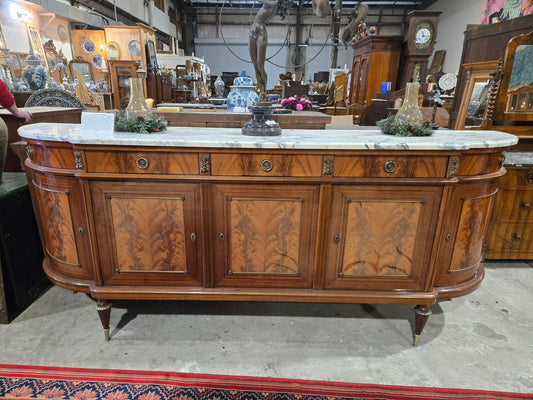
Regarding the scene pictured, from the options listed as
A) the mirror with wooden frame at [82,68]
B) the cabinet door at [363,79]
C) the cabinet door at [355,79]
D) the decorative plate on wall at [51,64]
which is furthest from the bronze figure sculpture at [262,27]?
the mirror with wooden frame at [82,68]

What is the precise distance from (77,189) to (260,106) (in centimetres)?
107

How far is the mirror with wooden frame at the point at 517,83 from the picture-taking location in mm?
2720

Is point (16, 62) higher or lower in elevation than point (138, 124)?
higher

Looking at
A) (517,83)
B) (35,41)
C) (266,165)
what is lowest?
(266,165)

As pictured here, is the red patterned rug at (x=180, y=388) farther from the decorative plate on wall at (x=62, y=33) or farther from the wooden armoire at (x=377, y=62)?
the decorative plate on wall at (x=62, y=33)

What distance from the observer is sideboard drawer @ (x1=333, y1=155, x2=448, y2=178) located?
63.3 inches

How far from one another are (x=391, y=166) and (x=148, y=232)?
1.32 meters

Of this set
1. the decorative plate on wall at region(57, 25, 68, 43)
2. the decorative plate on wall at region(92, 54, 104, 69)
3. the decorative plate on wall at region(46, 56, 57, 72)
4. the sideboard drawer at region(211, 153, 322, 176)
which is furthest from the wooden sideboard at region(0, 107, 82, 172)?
the decorative plate on wall at region(92, 54, 104, 69)

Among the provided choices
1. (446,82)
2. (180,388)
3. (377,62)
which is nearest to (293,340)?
(180,388)

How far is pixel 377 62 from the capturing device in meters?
7.07

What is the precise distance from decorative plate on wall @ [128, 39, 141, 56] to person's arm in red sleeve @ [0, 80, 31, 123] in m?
7.71

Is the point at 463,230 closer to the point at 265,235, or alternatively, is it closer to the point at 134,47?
the point at 265,235

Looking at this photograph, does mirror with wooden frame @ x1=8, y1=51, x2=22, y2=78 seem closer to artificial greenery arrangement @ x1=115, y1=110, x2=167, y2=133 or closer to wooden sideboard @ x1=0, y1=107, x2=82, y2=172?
wooden sideboard @ x1=0, y1=107, x2=82, y2=172

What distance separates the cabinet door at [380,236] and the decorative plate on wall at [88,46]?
9.85 m
